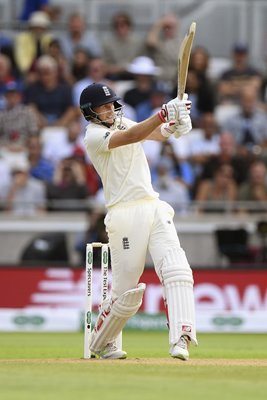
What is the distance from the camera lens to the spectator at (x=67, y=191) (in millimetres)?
14672

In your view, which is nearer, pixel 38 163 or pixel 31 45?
pixel 38 163

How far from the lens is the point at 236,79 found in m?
16.9

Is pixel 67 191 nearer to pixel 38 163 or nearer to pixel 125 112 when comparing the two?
pixel 38 163

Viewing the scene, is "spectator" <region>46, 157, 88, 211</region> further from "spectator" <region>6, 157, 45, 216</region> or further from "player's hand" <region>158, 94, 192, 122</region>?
"player's hand" <region>158, 94, 192, 122</region>

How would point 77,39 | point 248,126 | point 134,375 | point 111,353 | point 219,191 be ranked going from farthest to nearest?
point 77,39
point 248,126
point 219,191
point 111,353
point 134,375

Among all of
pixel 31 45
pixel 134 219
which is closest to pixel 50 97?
pixel 31 45

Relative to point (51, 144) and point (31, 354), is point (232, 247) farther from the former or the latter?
point (31, 354)

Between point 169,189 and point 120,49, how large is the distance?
11.1ft

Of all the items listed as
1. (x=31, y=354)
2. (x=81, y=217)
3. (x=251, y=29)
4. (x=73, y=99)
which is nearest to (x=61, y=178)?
(x=81, y=217)

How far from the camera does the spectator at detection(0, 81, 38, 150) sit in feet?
51.2

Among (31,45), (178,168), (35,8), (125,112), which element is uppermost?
(35,8)

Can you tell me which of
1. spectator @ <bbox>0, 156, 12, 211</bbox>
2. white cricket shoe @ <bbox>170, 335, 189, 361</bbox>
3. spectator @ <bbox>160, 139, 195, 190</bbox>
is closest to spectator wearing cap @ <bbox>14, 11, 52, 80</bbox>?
spectator @ <bbox>0, 156, 12, 211</bbox>

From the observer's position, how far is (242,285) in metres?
13.6

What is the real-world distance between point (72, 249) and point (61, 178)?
36.0 inches
